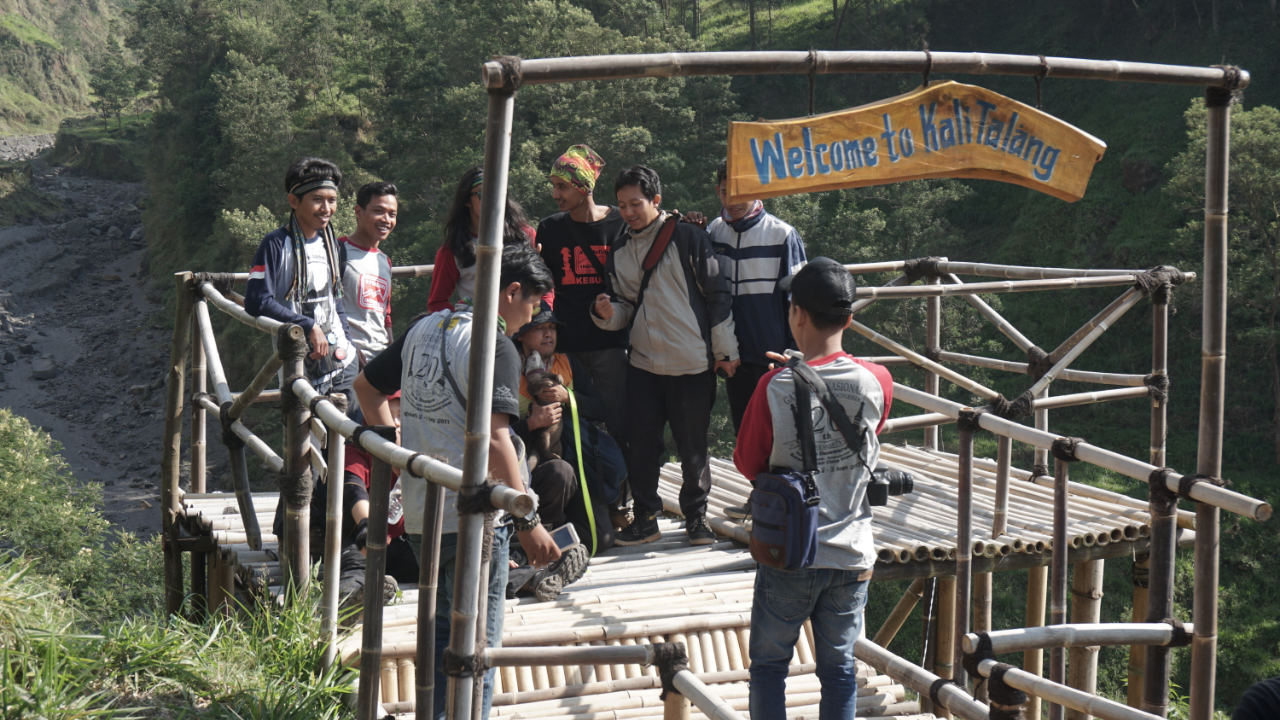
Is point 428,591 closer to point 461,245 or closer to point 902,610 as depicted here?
point 461,245

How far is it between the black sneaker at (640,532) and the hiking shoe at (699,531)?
0.16 metres

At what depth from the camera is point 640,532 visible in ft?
15.2

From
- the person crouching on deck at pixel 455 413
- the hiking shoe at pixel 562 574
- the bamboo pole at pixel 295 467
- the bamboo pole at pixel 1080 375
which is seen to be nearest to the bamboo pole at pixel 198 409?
the bamboo pole at pixel 295 467

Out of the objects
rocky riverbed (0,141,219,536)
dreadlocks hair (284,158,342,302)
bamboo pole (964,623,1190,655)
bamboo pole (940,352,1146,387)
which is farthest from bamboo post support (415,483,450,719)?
rocky riverbed (0,141,219,536)

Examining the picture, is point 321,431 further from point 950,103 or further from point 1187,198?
point 1187,198

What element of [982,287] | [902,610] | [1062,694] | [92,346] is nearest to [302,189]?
[982,287]

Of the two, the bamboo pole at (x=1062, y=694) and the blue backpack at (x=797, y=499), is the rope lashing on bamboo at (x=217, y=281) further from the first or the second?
the bamboo pole at (x=1062, y=694)

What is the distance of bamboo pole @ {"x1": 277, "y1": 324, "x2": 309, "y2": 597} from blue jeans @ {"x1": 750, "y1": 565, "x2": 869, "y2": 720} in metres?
1.49

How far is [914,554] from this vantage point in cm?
436

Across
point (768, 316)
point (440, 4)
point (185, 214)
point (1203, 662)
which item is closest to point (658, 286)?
point (768, 316)

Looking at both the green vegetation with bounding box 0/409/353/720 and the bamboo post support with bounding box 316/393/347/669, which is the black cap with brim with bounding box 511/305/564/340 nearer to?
the bamboo post support with bounding box 316/393/347/669

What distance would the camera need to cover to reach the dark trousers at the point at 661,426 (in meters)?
4.49

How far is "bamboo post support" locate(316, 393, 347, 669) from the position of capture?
9.77 ft

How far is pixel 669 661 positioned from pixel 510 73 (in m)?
1.48
